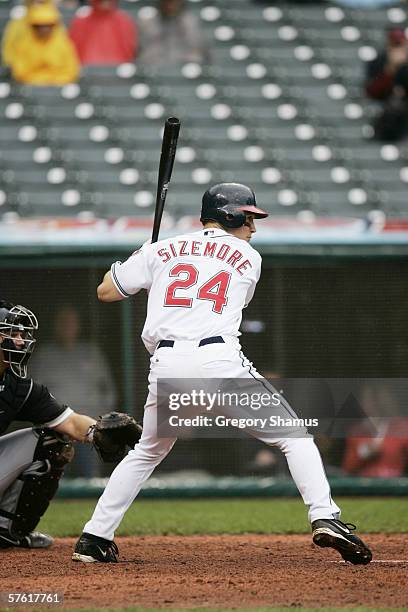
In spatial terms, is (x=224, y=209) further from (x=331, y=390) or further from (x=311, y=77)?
(x=311, y=77)

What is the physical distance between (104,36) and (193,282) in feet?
23.2

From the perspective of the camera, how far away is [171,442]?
15.5 ft

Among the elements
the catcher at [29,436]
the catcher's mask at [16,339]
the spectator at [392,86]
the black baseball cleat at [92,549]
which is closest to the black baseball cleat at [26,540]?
the catcher at [29,436]

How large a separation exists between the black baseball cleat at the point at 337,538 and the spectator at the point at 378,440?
284 cm

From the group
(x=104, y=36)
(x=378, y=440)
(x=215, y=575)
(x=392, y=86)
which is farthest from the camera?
(x=104, y=36)

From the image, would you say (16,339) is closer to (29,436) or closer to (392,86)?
(29,436)

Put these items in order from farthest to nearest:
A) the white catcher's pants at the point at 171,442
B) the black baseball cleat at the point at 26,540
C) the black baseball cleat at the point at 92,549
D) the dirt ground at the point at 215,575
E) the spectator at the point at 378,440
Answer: the spectator at the point at 378,440
the black baseball cleat at the point at 26,540
the black baseball cleat at the point at 92,549
the white catcher's pants at the point at 171,442
the dirt ground at the point at 215,575

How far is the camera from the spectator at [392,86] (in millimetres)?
10984

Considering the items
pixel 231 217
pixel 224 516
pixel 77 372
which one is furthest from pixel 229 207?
pixel 77 372

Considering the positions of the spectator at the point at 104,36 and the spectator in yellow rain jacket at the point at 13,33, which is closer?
the spectator in yellow rain jacket at the point at 13,33

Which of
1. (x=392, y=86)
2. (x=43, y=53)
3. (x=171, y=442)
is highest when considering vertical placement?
(x=43, y=53)

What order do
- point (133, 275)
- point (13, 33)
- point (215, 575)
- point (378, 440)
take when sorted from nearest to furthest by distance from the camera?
point (215, 575), point (133, 275), point (378, 440), point (13, 33)

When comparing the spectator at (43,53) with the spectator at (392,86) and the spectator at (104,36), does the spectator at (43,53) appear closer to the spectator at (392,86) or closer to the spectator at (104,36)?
the spectator at (104,36)

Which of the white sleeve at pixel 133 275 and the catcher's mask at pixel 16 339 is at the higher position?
the white sleeve at pixel 133 275
